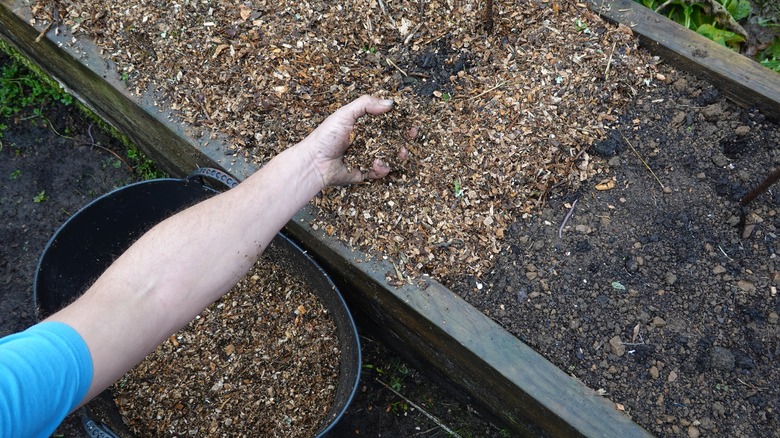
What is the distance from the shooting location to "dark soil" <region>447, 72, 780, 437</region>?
187 cm

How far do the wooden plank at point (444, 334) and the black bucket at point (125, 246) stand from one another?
9cm

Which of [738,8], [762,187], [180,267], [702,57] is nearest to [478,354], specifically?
[180,267]

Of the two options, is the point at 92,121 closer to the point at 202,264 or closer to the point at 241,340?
the point at 241,340

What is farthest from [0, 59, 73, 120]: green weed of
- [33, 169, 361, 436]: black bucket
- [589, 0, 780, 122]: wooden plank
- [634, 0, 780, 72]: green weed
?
[634, 0, 780, 72]: green weed

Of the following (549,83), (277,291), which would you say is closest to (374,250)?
(277,291)

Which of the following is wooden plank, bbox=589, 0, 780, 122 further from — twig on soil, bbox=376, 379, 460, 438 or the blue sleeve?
the blue sleeve

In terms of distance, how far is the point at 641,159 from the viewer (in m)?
2.20

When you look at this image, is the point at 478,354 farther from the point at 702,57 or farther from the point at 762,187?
the point at 702,57

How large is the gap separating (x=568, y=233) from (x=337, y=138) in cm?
88

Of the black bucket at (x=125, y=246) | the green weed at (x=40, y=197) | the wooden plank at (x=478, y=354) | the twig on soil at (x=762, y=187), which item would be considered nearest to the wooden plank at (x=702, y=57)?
the twig on soil at (x=762, y=187)

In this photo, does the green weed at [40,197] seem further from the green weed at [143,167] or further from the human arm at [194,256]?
the human arm at [194,256]

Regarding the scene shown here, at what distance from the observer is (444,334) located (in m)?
1.95

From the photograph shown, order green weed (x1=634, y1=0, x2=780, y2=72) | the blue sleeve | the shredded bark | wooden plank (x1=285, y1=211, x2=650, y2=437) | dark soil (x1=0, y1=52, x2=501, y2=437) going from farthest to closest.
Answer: green weed (x1=634, y1=0, x2=780, y2=72) < dark soil (x1=0, y1=52, x2=501, y2=437) < the shredded bark < wooden plank (x1=285, y1=211, x2=650, y2=437) < the blue sleeve

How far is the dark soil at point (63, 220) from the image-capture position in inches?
100.0
